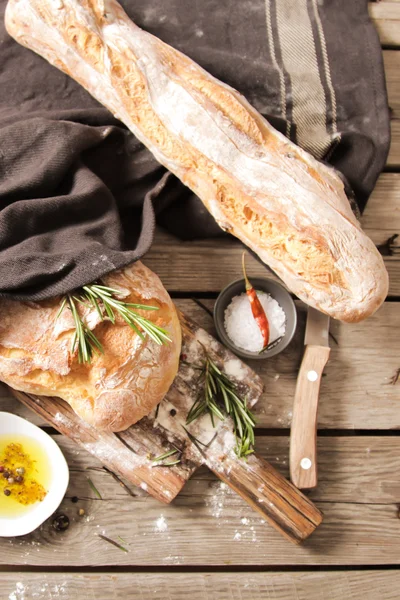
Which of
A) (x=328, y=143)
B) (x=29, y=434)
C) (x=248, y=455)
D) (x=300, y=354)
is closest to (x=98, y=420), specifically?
(x=29, y=434)

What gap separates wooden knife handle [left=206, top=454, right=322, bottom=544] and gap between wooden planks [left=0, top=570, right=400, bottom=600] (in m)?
0.20

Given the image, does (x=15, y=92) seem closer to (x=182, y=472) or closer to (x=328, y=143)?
(x=328, y=143)

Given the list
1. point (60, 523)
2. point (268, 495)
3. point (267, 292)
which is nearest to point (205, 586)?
point (268, 495)

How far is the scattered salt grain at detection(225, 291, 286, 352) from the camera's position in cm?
168

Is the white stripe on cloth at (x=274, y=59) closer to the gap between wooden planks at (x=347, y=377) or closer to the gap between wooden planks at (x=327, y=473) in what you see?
the gap between wooden planks at (x=347, y=377)

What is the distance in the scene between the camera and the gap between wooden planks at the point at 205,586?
167 centimetres

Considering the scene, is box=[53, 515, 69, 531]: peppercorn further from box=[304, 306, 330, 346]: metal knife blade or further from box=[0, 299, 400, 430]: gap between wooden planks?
box=[304, 306, 330, 346]: metal knife blade

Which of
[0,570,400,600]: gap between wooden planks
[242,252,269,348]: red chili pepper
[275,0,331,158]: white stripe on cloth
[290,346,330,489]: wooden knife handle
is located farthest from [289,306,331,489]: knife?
[275,0,331,158]: white stripe on cloth

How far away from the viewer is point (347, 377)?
179 cm

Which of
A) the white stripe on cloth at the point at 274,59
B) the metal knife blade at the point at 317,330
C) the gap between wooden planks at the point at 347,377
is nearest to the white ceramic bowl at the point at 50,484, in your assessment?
the gap between wooden planks at the point at 347,377

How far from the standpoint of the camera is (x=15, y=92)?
1.76 meters

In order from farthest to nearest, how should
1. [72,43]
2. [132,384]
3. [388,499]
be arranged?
[388,499]
[72,43]
[132,384]

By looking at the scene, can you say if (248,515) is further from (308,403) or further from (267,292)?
(267,292)

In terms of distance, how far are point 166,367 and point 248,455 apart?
38 cm
